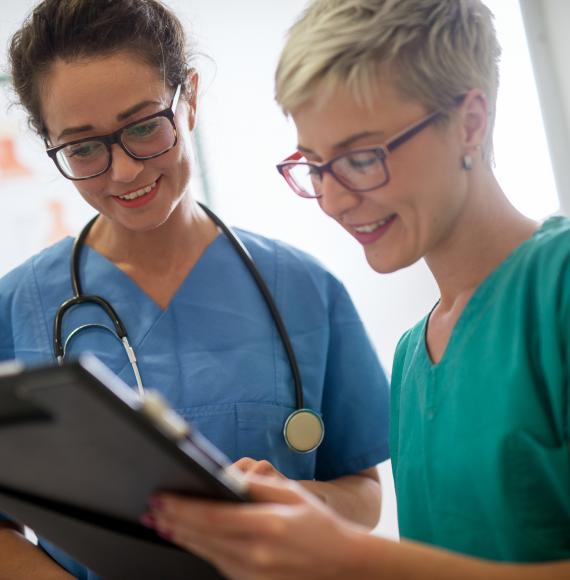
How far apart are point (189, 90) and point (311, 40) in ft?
1.72

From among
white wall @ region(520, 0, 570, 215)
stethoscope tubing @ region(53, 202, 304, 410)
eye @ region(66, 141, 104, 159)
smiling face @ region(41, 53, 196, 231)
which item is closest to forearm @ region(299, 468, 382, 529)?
stethoscope tubing @ region(53, 202, 304, 410)

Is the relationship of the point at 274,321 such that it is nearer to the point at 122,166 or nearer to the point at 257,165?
the point at 122,166

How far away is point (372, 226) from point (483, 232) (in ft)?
0.41

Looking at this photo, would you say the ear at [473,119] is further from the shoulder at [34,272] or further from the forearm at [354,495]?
the shoulder at [34,272]

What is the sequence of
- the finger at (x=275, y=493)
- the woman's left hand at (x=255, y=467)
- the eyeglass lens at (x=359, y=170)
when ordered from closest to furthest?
A: 1. the finger at (x=275, y=493)
2. the eyeglass lens at (x=359, y=170)
3. the woman's left hand at (x=255, y=467)

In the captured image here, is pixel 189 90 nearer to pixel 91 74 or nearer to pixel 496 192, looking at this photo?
pixel 91 74

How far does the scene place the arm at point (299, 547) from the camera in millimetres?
638

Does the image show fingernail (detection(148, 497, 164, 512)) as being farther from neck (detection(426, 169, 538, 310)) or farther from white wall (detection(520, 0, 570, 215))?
white wall (detection(520, 0, 570, 215))

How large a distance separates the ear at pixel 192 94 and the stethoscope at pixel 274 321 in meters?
0.18

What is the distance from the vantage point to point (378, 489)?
1429 millimetres

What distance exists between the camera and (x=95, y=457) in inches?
26.8

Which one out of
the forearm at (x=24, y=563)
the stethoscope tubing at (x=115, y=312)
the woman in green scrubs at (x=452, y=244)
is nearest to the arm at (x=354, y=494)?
the stethoscope tubing at (x=115, y=312)

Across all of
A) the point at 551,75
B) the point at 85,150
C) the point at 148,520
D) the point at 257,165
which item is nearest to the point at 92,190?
the point at 85,150

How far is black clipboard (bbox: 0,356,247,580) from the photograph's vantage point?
0.60 m
